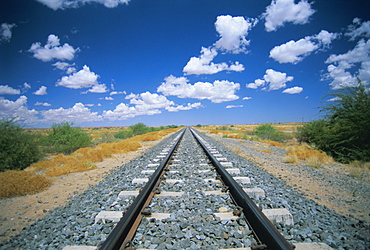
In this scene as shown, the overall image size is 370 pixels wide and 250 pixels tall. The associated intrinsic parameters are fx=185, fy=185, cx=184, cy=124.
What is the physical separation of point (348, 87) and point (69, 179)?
1286 centimetres

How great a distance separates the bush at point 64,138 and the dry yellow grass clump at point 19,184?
8488 millimetres

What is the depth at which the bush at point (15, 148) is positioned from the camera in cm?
785

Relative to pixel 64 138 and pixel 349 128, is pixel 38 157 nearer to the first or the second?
pixel 64 138

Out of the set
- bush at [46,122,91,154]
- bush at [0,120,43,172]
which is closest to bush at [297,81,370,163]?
bush at [0,120,43,172]

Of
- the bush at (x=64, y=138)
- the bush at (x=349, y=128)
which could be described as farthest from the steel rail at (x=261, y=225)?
the bush at (x=64, y=138)

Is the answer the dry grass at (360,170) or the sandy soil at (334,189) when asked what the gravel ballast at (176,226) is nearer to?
the sandy soil at (334,189)

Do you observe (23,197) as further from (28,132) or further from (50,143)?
(50,143)

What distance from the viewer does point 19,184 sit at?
498 centimetres

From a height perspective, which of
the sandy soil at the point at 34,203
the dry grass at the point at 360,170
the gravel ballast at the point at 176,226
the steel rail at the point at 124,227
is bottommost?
the sandy soil at the point at 34,203

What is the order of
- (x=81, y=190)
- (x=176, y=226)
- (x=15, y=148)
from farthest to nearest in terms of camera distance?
1. (x=15, y=148)
2. (x=81, y=190)
3. (x=176, y=226)

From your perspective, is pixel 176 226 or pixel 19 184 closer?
pixel 176 226

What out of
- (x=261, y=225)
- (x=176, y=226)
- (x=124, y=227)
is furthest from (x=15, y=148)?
(x=261, y=225)

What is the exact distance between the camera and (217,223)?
2725 millimetres

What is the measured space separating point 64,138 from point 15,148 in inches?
222
